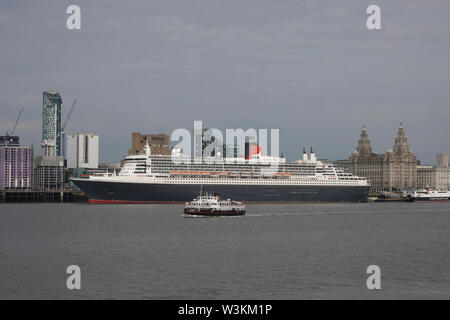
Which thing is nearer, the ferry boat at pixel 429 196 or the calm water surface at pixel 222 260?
the calm water surface at pixel 222 260

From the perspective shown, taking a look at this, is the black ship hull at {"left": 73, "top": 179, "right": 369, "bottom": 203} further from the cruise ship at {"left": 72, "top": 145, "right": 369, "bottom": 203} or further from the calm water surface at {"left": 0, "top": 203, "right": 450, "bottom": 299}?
the calm water surface at {"left": 0, "top": 203, "right": 450, "bottom": 299}

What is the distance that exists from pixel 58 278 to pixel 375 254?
21843 mm

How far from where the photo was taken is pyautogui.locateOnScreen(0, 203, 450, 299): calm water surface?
31.8m

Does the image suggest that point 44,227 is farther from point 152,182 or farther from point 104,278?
point 152,182

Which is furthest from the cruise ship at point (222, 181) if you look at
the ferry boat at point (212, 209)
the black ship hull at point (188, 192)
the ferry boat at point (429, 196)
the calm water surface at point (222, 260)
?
the calm water surface at point (222, 260)

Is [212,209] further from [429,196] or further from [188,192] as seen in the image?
[429,196]

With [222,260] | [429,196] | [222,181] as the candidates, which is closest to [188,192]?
[222,181]

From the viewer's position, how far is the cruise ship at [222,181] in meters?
114

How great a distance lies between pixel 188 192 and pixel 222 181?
28.0ft

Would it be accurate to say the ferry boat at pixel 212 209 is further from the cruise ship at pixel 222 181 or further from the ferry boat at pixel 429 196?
the ferry boat at pixel 429 196

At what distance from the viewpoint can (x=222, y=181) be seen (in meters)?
122

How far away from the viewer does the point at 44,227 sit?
6638 centimetres

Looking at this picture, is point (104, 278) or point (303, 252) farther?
point (303, 252)
